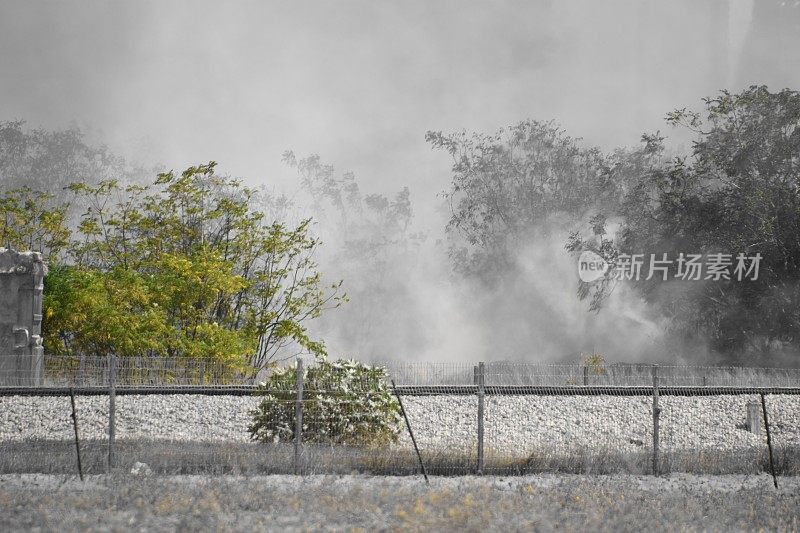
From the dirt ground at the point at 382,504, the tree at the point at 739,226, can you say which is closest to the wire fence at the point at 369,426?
the dirt ground at the point at 382,504

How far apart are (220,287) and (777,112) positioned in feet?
104

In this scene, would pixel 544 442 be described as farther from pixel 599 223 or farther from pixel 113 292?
pixel 599 223

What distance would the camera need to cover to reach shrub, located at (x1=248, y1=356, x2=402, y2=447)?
16.9m

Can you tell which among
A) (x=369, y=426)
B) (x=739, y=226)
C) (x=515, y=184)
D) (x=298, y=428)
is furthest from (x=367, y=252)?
(x=298, y=428)

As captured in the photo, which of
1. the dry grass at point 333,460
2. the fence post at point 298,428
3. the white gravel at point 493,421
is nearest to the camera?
the fence post at point 298,428

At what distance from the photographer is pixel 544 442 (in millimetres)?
18500

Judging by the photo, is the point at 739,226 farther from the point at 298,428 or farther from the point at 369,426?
the point at 298,428

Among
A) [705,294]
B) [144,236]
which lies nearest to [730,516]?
[144,236]

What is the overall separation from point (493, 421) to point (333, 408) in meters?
5.19

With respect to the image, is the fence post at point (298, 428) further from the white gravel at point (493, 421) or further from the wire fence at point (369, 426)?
the white gravel at point (493, 421)

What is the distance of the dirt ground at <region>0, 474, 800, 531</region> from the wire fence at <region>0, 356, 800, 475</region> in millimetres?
1155

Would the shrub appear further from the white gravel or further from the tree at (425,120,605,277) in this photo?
the tree at (425,120,605,277)

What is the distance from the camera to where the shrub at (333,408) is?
664 inches

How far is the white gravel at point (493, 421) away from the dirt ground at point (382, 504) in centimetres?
342
